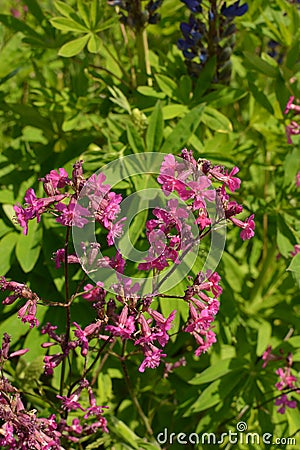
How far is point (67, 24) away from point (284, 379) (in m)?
1.49

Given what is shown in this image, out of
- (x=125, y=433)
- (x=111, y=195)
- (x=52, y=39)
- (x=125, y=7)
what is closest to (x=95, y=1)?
(x=125, y=7)

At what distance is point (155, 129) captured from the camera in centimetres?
200

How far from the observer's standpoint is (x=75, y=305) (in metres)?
2.16

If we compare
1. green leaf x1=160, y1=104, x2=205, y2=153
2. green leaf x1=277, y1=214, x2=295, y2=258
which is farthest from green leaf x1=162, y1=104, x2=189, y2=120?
green leaf x1=277, y1=214, x2=295, y2=258

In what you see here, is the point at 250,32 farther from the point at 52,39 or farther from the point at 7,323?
the point at 7,323

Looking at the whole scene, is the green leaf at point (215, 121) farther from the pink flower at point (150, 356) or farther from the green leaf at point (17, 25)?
the pink flower at point (150, 356)

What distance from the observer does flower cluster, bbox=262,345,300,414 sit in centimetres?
208

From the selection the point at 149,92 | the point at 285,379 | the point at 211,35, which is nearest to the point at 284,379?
the point at 285,379

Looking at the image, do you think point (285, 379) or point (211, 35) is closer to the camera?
point (285, 379)

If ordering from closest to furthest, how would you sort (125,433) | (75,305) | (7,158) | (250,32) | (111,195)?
(111,195) → (125,433) → (75,305) → (7,158) → (250,32)

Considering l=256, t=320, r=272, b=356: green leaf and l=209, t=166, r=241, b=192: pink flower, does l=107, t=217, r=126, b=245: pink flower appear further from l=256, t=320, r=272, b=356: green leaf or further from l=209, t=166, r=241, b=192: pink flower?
l=256, t=320, r=272, b=356: green leaf

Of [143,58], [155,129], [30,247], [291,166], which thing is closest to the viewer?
[155,129]

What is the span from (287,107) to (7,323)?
1.27 meters

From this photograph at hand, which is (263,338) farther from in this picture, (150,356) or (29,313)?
(29,313)
